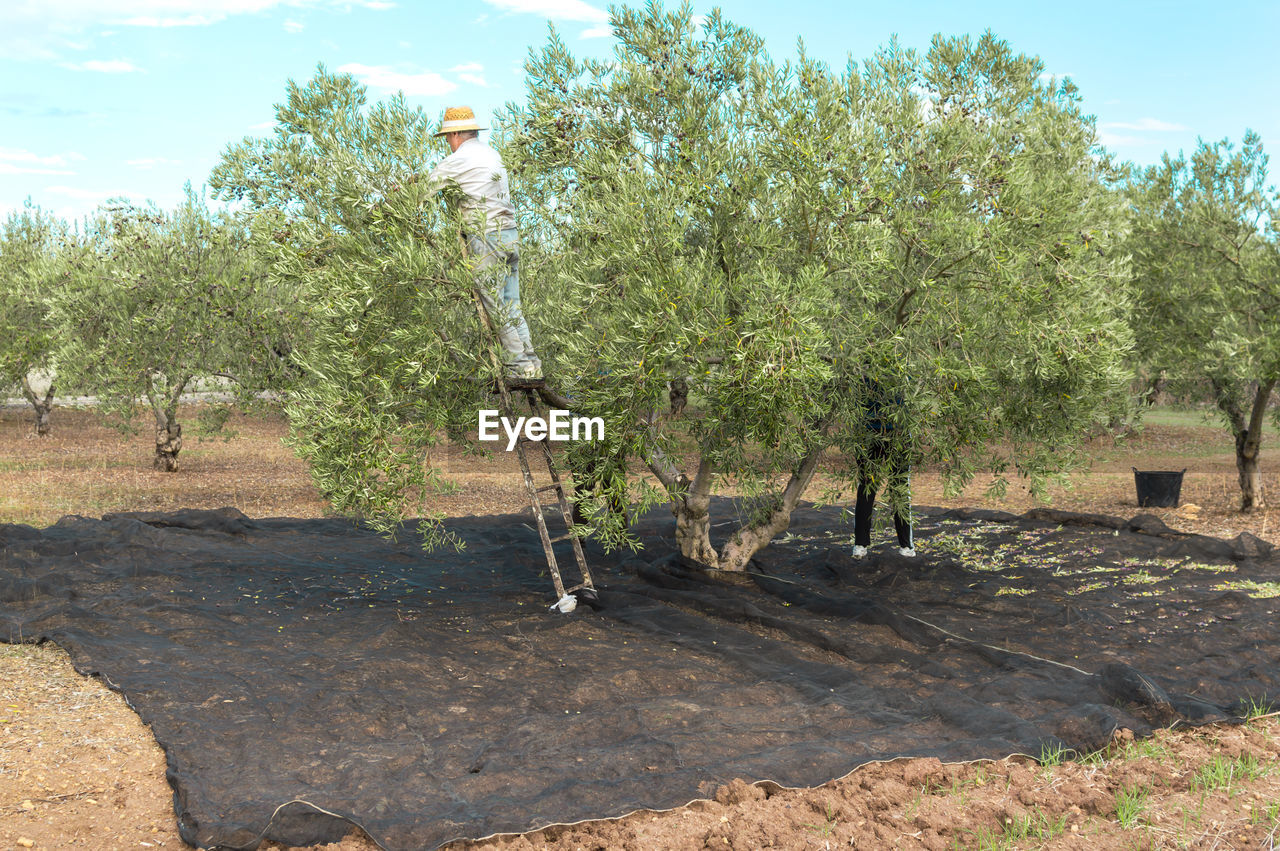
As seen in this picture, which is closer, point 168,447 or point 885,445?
point 885,445

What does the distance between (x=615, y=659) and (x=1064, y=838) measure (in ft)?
11.8

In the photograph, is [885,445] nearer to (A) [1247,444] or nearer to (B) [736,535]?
(B) [736,535]

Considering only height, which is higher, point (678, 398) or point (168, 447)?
point (678, 398)

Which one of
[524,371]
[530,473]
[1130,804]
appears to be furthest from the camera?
[530,473]

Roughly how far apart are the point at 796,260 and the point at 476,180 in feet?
8.51

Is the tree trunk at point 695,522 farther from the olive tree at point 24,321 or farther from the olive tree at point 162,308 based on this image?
the olive tree at point 24,321

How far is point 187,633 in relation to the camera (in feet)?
27.3

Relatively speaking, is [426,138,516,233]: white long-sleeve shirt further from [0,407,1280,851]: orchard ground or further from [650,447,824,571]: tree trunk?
[0,407,1280,851]: orchard ground

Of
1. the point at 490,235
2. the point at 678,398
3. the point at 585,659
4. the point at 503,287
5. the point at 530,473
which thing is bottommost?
the point at 585,659

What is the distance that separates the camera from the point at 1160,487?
15.0 meters

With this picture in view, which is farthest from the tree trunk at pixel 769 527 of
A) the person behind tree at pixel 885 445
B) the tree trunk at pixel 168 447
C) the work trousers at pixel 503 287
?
the tree trunk at pixel 168 447

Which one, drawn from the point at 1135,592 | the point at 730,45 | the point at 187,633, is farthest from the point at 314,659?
the point at 1135,592

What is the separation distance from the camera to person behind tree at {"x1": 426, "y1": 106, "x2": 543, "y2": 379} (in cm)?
737

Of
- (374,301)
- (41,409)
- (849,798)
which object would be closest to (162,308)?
(374,301)
